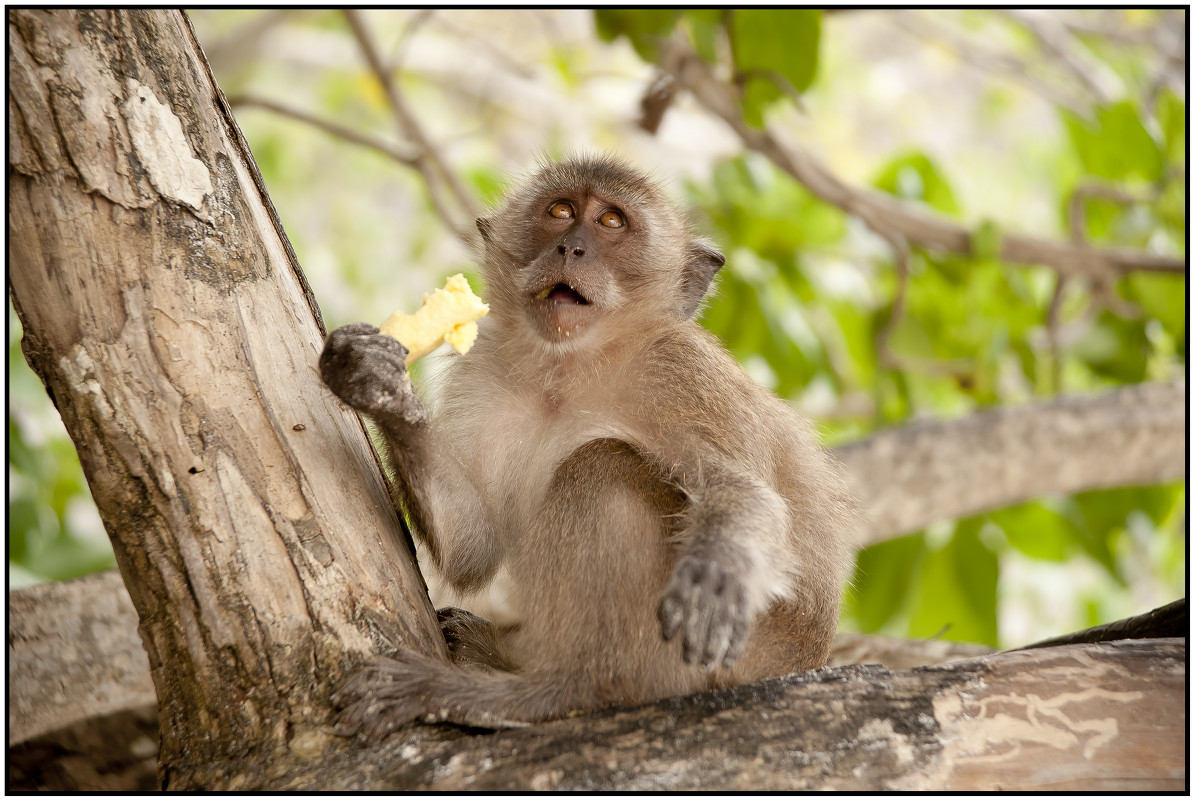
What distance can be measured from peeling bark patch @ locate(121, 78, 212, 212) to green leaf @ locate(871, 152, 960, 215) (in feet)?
18.6

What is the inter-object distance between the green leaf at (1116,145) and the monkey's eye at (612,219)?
169 inches

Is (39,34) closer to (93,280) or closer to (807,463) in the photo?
(93,280)

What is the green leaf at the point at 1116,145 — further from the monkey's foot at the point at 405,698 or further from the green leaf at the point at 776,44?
the monkey's foot at the point at 405,698

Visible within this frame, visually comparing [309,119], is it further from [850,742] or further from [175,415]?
[850,742]

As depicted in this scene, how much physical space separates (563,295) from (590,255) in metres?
0.21

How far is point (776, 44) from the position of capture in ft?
17.5

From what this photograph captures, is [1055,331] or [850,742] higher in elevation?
[1055,331]

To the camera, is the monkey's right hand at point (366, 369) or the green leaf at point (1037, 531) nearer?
the monkey's right hand at point (366, 369)

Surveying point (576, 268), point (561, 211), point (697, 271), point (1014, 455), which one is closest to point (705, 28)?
point (697, 271)

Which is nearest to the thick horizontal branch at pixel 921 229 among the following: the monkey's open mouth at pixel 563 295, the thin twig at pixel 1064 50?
the monkey's open mouth at pixel 563 295

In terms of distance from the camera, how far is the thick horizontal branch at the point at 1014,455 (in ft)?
20.3

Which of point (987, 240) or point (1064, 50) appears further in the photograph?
point (1064, 50)

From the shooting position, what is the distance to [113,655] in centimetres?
437

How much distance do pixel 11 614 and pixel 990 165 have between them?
15297mm
